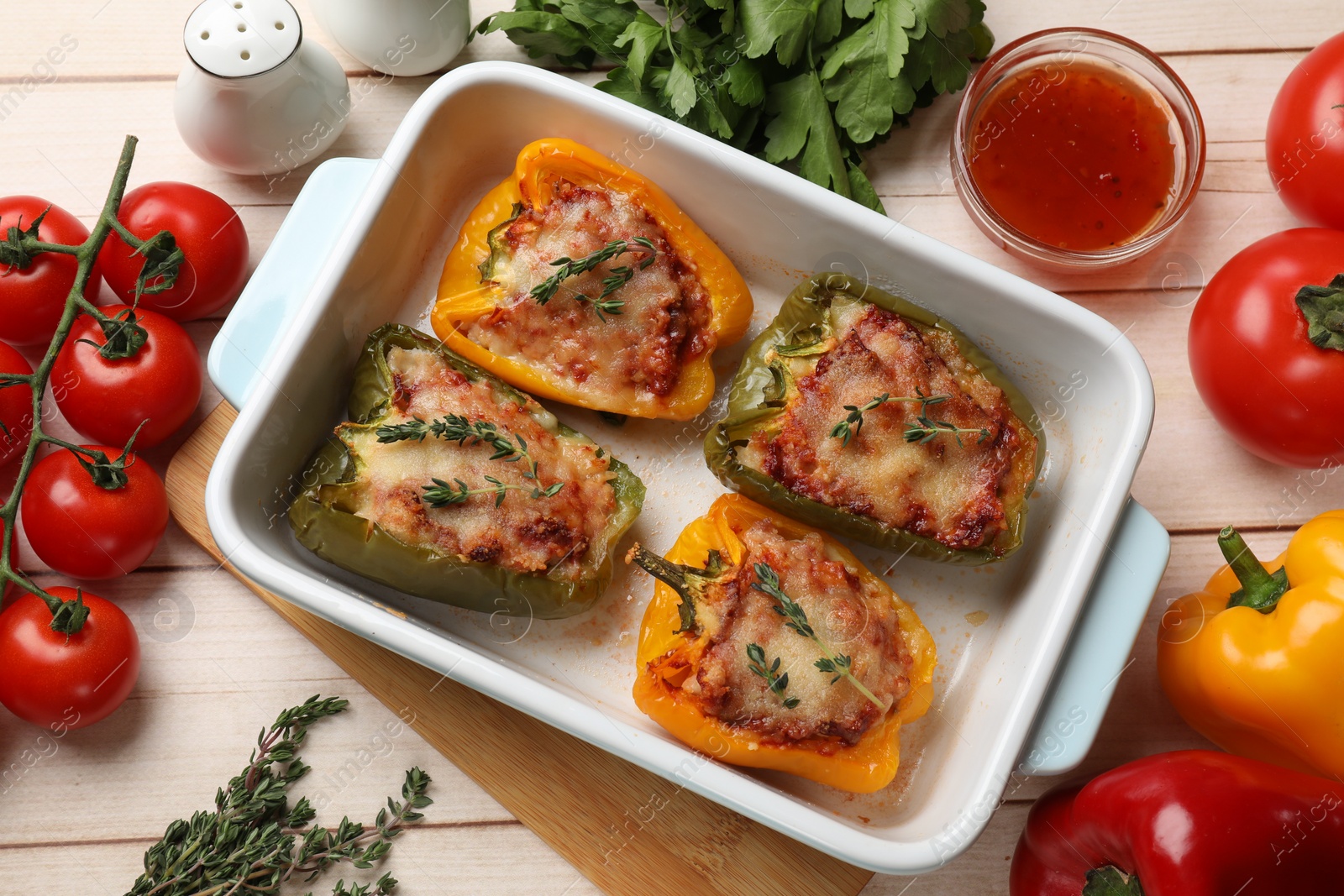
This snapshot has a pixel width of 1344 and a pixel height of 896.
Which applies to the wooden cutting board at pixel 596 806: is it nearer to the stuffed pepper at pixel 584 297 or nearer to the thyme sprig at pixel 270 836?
the thyme sprig at pixel 270 836

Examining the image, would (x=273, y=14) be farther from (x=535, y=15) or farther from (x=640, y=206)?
(x=640, y=206)

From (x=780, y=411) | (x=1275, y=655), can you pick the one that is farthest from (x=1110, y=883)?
(x=780, y=411)

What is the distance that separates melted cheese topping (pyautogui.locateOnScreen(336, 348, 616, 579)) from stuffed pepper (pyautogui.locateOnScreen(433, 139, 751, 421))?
154 millimetres

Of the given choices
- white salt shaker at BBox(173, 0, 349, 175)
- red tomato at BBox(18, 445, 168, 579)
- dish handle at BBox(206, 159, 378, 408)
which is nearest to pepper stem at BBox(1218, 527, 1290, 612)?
dish handle at BBox(206, 159, 378, 408)

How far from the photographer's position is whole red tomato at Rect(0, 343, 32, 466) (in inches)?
110

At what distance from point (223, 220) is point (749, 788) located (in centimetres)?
203

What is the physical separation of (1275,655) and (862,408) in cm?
120

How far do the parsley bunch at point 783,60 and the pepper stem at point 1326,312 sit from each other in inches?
41.9

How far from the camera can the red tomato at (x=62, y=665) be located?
8.67 feet

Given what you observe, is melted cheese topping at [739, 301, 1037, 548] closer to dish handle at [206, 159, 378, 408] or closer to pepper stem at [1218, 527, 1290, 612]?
pepper stem at [1218, 527, 1290, 612]

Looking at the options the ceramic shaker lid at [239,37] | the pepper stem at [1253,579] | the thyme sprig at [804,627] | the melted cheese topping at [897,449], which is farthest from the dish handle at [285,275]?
the pepper stem at [1253,579]

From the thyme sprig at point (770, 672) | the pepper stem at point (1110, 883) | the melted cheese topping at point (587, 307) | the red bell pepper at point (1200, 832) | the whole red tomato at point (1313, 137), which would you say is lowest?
the pepper stem at point (1110, 883)

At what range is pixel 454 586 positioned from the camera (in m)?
2.62

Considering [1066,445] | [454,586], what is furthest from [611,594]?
[1066,445]
